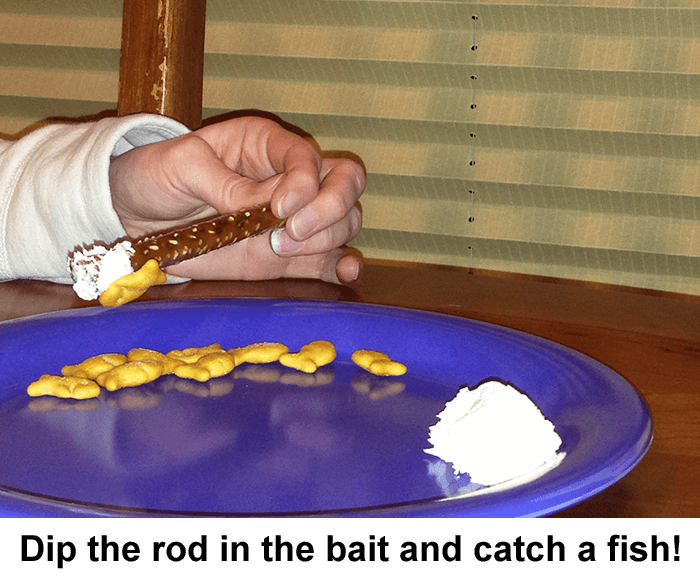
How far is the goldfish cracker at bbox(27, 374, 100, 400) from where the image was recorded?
0.52 meters

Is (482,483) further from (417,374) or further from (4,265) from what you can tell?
(4,265)

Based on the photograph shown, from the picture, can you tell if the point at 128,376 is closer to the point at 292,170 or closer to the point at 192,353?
the point at 192,353

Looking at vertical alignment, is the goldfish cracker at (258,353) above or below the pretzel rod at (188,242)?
below

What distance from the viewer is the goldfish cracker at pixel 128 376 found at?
21.1 inches

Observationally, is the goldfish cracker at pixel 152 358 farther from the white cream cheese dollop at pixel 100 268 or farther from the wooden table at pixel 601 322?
the wooden table at pixel 601 322

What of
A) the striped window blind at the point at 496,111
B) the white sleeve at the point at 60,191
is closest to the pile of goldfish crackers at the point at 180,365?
the white sleeve at the point at 60,191

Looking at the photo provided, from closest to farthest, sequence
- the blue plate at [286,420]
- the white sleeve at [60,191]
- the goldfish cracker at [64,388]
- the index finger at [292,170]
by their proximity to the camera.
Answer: the blue plate at [286,420] < the goldfish cracker at [64,388] < the index finger at [292,170] < the white sleeve at [60,191]

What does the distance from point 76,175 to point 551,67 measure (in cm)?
108

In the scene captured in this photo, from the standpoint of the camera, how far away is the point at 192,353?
616 millimetres

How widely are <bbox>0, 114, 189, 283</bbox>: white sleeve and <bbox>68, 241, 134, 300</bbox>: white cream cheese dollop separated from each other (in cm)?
27

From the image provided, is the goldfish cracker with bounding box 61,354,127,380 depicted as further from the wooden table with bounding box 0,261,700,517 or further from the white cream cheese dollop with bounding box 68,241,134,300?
the wooden table with bounding box 0,261,700,517

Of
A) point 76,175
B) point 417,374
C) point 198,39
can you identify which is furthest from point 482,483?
point 198,39

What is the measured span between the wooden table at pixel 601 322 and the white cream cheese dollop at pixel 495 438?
0.15ft

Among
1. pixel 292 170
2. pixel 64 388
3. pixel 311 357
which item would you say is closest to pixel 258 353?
pixel 311 357
